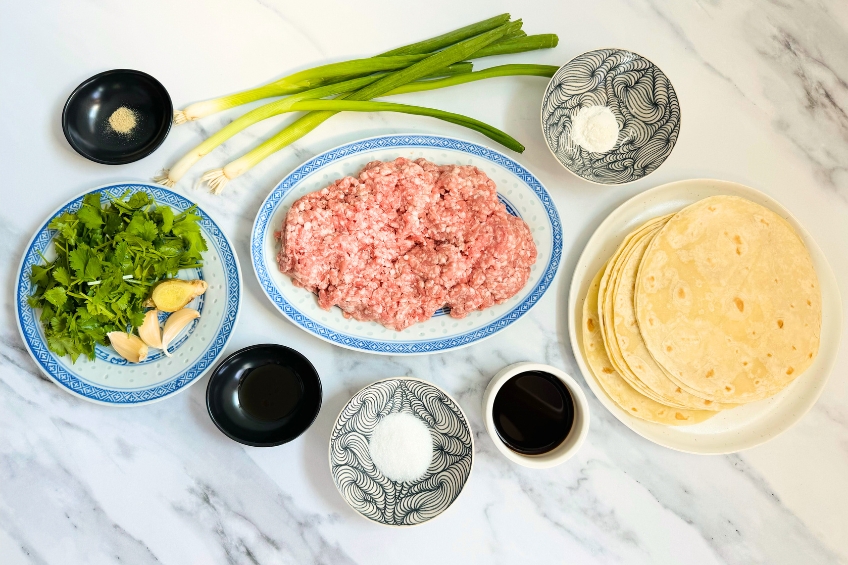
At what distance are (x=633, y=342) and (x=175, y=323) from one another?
1.94 m

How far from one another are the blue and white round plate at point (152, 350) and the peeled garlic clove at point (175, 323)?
0.17 ft

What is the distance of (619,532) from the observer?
267 cm

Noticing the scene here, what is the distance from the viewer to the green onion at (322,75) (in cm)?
243

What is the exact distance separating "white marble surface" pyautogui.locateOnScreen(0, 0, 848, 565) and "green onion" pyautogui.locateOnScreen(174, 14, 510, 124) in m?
0.14

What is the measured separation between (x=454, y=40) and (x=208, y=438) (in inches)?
82.4

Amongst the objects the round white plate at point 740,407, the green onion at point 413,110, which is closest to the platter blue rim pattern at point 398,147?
the green onion at point 413,110

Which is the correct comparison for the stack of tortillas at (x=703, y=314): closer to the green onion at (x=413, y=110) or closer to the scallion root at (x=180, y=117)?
the green onion at (x=413, y=110)

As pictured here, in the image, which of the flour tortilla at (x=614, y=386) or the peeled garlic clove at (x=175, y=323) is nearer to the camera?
the peeled garlic clove at (x=175, y=323)

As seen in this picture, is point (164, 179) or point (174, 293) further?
point (164, 179)

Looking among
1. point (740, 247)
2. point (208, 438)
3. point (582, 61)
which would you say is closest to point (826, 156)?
point (740, 247)

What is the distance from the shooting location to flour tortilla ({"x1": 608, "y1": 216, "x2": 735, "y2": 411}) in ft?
7.98

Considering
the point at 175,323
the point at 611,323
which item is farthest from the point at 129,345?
the point at 611,323

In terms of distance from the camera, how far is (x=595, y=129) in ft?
8.42

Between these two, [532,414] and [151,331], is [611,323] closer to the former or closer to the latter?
[532,414]
